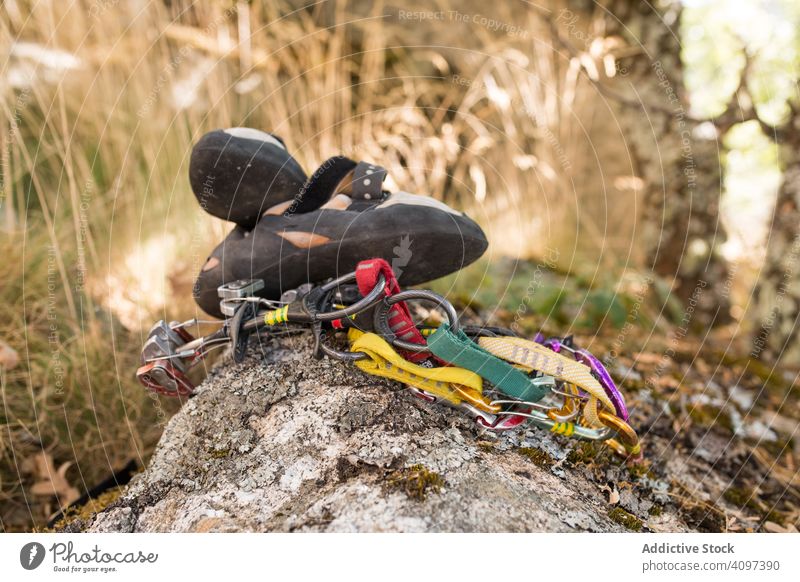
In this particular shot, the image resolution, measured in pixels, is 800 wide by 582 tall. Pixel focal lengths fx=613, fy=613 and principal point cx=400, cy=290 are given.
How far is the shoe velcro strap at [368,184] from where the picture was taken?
1.53m

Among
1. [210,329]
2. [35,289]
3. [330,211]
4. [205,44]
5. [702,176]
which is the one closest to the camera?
[330,211]

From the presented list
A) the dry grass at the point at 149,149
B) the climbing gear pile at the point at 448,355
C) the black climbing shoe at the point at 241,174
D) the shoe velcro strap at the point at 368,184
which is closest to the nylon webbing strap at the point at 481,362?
the climbing gear pile at the point at 448,355

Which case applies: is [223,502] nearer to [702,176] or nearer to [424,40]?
[702,176]

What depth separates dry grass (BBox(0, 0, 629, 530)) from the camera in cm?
204

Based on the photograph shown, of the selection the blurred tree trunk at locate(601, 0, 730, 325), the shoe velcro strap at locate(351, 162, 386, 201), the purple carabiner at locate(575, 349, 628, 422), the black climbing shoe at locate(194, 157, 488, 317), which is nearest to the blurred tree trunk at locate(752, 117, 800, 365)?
the blurred tree trunk at locate(601, 0, 730, 325)

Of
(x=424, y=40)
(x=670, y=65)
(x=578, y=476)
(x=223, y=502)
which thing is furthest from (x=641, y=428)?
(x=424, y=40)

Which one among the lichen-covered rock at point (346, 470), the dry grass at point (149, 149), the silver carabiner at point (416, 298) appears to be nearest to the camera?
the lichen-covered rock at point (346, 470)

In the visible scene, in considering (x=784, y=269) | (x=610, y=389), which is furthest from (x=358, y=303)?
(x=784, y=269)

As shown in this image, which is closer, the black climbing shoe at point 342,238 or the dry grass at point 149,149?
the black climbing shoe at point 342,238

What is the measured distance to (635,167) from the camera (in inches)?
155

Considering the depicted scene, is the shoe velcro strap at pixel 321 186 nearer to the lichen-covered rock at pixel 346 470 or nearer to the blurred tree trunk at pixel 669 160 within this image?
the lichen-covered rock at pixel 346 470

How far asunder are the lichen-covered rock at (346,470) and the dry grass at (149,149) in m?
0.63

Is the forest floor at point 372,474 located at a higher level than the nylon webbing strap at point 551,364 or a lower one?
lower
